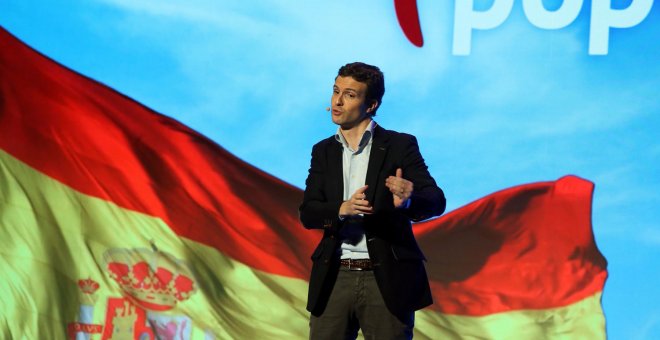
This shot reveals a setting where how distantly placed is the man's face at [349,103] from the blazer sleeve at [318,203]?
96mm

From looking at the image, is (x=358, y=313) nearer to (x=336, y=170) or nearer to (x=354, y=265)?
(x=354, y=265)

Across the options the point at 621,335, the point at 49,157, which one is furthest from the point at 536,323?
the point at 49,157

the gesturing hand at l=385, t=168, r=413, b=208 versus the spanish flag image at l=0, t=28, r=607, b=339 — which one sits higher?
the gesturing hand at l=385, t=168, r=413, b=208

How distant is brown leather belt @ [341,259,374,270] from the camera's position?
1.92 metres

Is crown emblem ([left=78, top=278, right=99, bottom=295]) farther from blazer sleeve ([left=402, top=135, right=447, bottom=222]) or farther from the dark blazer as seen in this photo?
blazer sleeve ([left=402, top=135, right=447, bottom=222])

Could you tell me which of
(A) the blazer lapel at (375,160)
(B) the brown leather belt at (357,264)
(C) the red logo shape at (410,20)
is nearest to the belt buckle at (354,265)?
(B) the brown leather belt at (357,264)

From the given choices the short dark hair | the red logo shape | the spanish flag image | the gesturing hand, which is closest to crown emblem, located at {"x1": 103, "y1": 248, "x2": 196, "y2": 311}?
the spanish flag image

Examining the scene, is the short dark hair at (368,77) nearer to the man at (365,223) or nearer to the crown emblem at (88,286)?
the man at (365,223)

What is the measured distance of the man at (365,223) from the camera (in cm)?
188

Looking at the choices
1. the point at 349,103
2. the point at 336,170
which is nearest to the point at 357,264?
the point at 336,170

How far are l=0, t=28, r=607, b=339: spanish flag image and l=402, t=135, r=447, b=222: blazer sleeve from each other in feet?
5.60

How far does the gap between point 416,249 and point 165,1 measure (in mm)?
2257

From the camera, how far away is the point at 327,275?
1.92m

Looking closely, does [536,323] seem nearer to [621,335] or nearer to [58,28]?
[621,335]
